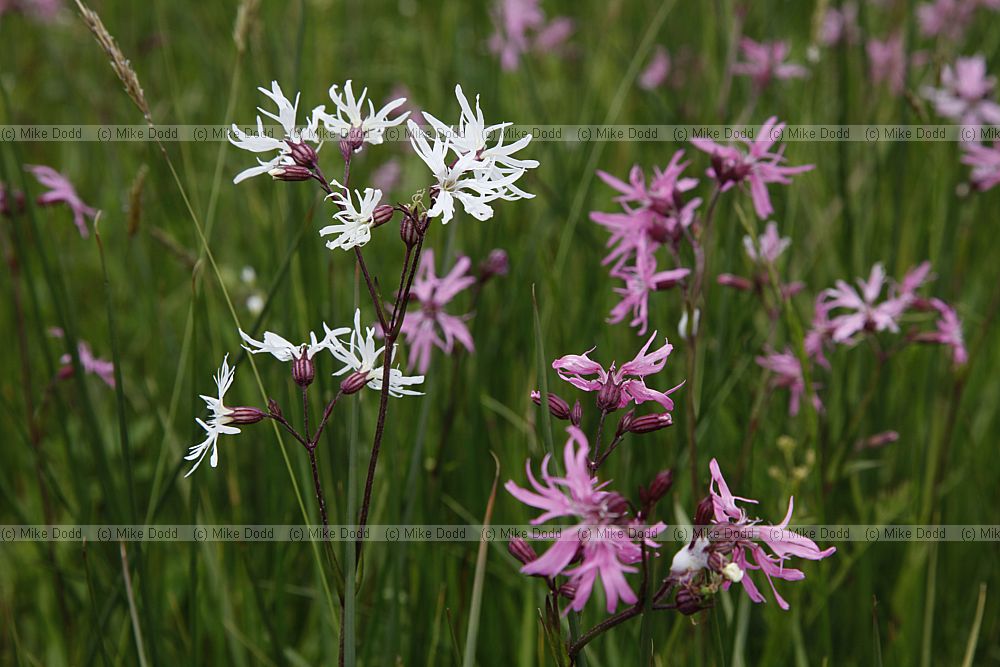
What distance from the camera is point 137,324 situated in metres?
3.73

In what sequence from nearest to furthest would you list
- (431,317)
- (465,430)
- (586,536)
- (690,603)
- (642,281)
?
(586,536) → (690,603) → (642,281) → (431,317) → (465,430)

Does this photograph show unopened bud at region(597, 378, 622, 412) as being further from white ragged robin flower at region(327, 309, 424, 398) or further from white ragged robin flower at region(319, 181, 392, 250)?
white ragged robin flower at region(319, 181, 392, 250)

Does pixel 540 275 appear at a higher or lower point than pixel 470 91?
lower

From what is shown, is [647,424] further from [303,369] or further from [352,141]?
[352,141]

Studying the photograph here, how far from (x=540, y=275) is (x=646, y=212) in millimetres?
1280

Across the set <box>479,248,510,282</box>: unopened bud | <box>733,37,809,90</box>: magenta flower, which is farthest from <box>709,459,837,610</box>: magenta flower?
<box>733,37,809,90</box>: magenta flower

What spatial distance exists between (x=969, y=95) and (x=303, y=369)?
3322 millimetres

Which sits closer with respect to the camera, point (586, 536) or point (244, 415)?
point (586, 536)

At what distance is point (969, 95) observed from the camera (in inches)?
146

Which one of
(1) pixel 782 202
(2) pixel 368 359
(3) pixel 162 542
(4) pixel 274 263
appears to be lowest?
(3) pixel 162 542

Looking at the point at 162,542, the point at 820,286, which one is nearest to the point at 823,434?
the point at 820,286

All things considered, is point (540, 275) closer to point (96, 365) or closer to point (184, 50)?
point (96, 365)

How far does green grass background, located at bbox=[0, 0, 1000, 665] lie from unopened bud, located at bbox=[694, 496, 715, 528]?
16cm

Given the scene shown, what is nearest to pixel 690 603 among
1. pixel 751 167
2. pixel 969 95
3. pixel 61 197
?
pixel 751 167
